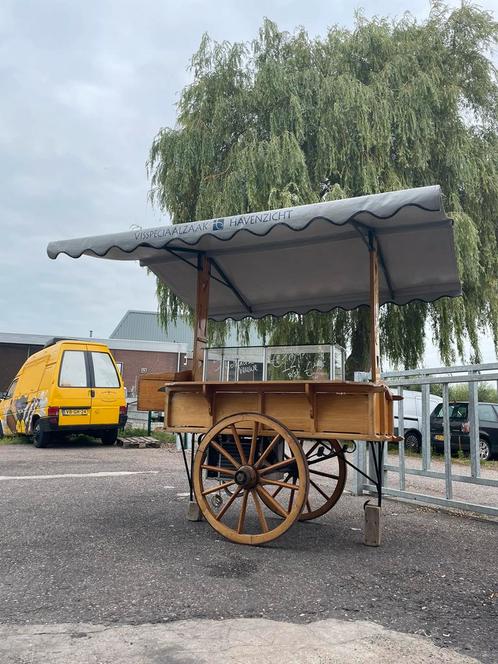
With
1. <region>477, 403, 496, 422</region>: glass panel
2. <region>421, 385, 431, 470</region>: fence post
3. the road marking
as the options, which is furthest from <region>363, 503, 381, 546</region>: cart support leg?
<region>477, 403, 496, 422</region>: glass panel

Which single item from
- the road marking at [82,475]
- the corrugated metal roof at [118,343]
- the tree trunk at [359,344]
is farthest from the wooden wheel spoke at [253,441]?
the corrugated metal roof at [118,343]

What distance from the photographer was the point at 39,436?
1193cm

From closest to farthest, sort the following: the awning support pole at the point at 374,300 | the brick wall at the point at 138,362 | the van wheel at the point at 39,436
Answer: the awning support pole at the point at 374,300
the van wheel at the point at 39,436
the brick wall at the point at 138,362

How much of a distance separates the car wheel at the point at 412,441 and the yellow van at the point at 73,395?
7.81 meters

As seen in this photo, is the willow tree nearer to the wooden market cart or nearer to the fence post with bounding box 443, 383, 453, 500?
the wooden market cart

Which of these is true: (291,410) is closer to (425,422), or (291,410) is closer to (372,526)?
(372,526)

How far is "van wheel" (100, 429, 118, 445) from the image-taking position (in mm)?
12820

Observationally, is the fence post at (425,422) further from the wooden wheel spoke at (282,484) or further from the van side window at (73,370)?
the van side window at (73,370)

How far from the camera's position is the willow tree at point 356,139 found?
12.5 meters

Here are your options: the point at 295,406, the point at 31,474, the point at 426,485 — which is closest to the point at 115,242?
the point at 295,406

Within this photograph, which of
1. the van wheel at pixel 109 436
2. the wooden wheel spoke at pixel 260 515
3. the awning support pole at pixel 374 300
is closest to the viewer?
the wooden wheel spoke at pixel 260 515

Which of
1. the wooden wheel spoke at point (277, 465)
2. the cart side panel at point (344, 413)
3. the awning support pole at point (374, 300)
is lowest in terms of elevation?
the wooden wheel spoke at point (277, 465)

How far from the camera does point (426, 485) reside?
861 centimetres

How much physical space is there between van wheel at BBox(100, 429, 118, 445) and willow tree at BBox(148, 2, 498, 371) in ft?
11.5
